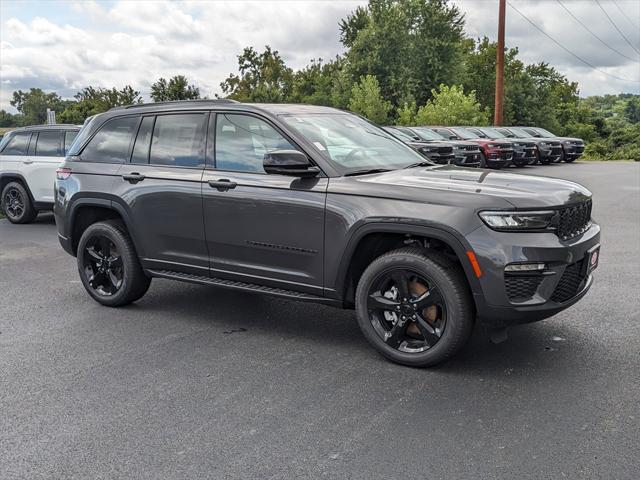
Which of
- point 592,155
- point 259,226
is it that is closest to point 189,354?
point 259,226

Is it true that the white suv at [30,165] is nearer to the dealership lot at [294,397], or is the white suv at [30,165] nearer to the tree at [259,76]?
the dealership lot at [294,397]

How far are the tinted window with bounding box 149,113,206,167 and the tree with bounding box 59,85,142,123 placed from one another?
47.9m

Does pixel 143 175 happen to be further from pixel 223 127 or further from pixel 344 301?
pixel 344 301

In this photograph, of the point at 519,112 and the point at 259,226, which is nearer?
the point at 259,226

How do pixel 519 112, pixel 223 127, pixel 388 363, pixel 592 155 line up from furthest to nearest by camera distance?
pixel 519 112 → pixel 592 155 → pixel 223 127 → pixel 388 363

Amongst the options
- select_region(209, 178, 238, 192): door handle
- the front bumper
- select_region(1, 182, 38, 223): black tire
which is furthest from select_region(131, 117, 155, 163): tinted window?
select_region(1, 182, 38, 223): black tire

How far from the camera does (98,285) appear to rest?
6.28 meters

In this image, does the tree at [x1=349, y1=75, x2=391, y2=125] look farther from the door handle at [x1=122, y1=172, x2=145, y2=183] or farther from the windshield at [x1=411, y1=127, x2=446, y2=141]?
the door handle at [x1=122, y1=172, x2=145, y2=183]

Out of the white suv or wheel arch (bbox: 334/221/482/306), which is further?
the white suv

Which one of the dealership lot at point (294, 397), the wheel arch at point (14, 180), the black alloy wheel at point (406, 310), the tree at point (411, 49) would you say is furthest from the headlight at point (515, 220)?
the tree at point (411, 49)

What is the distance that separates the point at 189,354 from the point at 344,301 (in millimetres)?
1189

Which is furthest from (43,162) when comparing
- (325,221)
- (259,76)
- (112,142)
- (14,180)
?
(259,76)

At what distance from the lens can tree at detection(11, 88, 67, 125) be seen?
93.4 metres

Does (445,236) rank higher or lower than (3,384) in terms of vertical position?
higher
